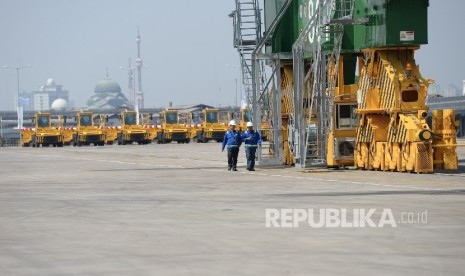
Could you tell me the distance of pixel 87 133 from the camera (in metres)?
82.6

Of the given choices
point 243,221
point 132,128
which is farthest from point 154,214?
point 132,128

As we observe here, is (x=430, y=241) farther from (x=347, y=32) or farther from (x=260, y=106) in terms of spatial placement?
(x=260, y=106)

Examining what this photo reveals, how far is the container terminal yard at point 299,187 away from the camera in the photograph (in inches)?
507

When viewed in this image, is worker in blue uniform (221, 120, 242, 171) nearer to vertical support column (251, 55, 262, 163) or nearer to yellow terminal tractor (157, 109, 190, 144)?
vertical support column (251, 55, 262, 163)

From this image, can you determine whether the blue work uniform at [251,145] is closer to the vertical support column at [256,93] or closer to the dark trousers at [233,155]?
the dark trousers at [233,155]

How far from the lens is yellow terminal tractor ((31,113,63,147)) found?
8144 centimetres

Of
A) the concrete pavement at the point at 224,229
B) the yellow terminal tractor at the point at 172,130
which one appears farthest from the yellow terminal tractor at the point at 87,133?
the concrete pavement at the point at 224,229

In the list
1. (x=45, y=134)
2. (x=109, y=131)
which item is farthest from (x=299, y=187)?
(x=109, y=131)

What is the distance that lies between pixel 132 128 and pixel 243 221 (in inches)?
2661

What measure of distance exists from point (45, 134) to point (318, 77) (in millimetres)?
49527

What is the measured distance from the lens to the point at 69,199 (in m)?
23.0

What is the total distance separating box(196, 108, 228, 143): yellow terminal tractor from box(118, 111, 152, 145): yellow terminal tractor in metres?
4.07

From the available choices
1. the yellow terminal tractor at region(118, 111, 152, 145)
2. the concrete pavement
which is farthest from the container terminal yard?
the yellow terminal tractor at region(118, 111, 152, 145)

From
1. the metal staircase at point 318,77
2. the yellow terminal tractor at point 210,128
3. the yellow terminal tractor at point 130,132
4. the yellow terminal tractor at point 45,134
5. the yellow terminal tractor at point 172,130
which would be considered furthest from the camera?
the yellow terminal tractor at point 172,130
